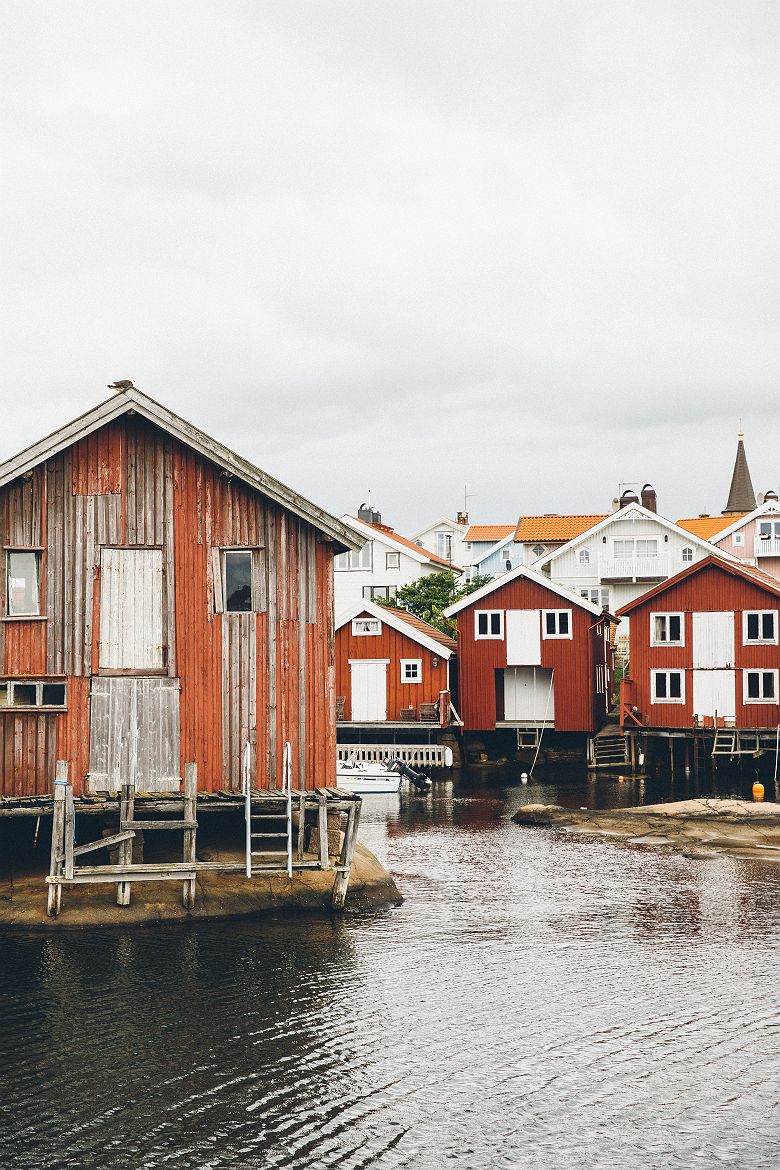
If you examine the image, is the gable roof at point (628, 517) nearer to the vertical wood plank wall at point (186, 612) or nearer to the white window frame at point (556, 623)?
the white window frame at point (556, 623)

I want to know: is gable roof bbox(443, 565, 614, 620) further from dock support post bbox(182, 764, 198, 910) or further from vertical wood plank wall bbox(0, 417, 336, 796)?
dock support post bbox(182, 764, 198, 910)

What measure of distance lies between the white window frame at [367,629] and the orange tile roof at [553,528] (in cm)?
2573

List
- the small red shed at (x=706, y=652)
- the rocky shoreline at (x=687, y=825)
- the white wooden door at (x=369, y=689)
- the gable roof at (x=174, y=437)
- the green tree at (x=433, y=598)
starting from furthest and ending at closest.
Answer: the green tree at (x=433, y=598) < the white wooden door at (x=369, y=689) < the small red shed at (x=706, y=652) < the rocky shoreline at (x=687, y=825) < the gable roof at (x=174, y=437)

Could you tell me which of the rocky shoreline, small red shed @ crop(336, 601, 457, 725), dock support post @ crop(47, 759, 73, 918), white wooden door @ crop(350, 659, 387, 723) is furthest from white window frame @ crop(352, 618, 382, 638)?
dock support post @ crop(47, 759, 73, 918)

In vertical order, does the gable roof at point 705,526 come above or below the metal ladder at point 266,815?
above

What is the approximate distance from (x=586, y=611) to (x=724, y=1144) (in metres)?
44.4

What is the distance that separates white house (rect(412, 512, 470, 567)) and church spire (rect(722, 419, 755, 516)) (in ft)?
75.2

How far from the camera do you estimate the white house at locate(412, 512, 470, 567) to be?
107m

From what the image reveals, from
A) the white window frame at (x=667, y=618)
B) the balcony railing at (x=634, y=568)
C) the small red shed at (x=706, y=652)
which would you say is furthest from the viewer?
the balcony railing at (x=634, y=568)

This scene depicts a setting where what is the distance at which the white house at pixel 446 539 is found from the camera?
4210 inches

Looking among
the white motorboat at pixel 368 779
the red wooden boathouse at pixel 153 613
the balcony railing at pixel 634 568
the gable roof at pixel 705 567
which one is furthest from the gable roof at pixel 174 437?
the balcony railing at pixel 634 568

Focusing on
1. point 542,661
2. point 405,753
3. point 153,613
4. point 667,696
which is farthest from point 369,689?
point 153,613

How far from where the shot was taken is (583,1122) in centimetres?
1299

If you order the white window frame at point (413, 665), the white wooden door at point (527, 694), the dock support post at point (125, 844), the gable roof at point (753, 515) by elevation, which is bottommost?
the dock support post at point (125, 844)
